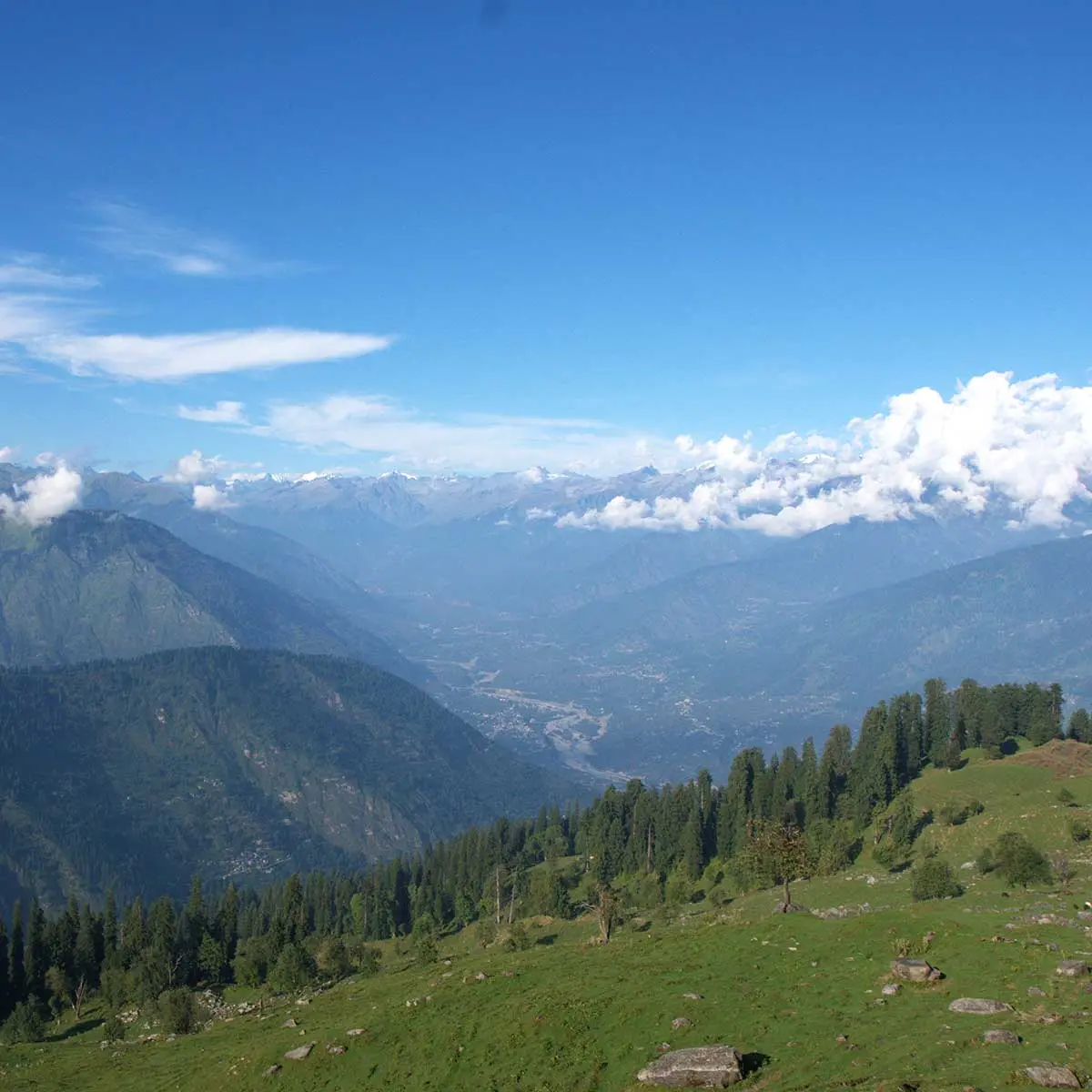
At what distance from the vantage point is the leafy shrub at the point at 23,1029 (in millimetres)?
89625

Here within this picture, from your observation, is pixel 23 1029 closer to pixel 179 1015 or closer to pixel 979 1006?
pixel 179 1015

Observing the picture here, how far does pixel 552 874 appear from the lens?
468 ft

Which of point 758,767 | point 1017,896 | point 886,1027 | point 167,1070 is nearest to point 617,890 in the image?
point 758,767

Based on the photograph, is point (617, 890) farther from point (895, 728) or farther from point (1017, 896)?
point (1017, 896)

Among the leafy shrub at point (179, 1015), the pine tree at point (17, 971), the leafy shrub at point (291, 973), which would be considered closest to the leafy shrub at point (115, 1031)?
the leafy shrub at point (179, 1015)

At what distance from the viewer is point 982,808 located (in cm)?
11488

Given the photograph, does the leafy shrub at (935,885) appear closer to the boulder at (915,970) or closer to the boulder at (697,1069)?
the boulder at (915,970)

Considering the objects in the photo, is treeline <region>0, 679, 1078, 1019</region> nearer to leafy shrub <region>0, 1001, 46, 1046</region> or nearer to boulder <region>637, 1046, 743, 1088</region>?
leafy shrub <region>0, 1001, 46, 1046</region>

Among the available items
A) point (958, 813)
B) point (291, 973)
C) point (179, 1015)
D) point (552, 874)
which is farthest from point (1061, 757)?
point (179, 1015)

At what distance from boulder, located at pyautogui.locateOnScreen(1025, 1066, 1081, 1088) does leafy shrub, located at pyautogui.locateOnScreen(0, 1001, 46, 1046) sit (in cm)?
9990

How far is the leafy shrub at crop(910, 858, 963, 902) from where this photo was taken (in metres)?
82.1

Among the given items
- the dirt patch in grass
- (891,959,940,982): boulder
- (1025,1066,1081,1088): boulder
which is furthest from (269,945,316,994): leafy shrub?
the dirt patch in grass

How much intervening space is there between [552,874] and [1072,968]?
108m

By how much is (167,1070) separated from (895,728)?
127 metres
